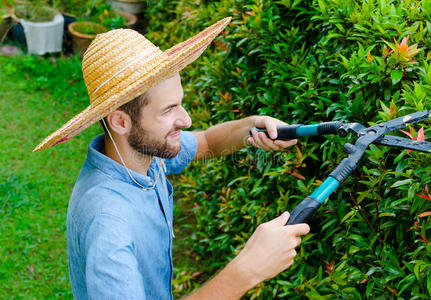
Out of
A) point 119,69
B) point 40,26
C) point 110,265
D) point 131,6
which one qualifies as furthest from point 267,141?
point 131,6

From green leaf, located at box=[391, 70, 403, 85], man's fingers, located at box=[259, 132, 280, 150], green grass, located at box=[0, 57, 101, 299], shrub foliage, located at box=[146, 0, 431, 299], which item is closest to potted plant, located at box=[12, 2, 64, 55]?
green grass, located at box=[0, 57, 101, 299]

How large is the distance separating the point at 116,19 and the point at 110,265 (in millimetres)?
5593

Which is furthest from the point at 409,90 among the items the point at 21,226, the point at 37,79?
the point at 37,79

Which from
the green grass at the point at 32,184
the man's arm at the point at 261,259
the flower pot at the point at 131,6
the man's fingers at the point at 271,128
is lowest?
the green grass at the point at 32,184

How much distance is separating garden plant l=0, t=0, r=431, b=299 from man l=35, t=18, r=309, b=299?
14.2 inches

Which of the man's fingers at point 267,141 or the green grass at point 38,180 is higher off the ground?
the man's fingers at point 267,141

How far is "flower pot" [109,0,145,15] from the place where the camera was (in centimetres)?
710

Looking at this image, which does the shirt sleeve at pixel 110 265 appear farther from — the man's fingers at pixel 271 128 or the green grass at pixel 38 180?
the green grass at pixel 38 180

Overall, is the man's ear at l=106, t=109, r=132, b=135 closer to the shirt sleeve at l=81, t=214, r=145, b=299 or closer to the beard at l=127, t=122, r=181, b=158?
the beard at l=127, t=122, r=181, b=158

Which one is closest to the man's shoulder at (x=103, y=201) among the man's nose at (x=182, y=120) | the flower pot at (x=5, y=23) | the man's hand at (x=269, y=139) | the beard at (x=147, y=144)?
the beard at (x=147, y=144)

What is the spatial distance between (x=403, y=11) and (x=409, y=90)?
0.48 meters

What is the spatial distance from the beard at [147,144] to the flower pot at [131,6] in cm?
557

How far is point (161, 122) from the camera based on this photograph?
6.49ft

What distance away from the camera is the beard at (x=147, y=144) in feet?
6.58
